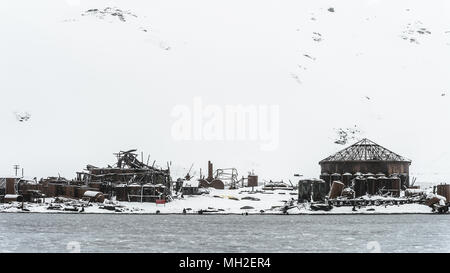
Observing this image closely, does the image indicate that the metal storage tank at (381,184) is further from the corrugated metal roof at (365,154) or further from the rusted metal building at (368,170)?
the corrugated metal roof at (365,154)

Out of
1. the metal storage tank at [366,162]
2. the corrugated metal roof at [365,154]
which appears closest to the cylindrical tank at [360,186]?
the metal storage tank at [366,162]

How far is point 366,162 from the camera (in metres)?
90.7

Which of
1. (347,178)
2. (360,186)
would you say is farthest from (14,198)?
(360,186)

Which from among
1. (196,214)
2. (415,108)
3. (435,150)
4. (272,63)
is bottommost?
(196,214)

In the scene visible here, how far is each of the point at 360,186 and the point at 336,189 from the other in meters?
3.98

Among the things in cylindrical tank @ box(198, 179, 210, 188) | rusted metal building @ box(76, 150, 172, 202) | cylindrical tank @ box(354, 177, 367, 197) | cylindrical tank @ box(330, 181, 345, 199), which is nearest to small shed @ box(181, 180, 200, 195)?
rusted metal building @ box(76, 150, 172, 202)

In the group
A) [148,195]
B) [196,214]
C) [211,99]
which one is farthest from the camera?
[211,99]

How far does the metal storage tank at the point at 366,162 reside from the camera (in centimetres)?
9031

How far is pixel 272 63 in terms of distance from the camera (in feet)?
524

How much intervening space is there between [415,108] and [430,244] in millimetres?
109813

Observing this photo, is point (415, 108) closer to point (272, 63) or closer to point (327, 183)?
point (272, 63)

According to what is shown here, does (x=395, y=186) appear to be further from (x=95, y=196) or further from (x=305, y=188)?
(x=95, y=196)

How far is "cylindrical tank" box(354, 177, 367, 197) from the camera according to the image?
8744cm
